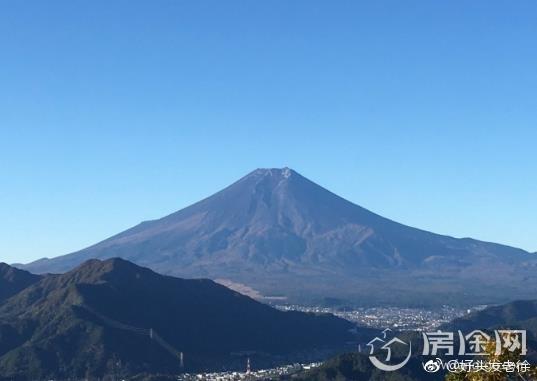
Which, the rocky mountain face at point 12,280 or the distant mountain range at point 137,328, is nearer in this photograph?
the distant mountain range at point 137,328

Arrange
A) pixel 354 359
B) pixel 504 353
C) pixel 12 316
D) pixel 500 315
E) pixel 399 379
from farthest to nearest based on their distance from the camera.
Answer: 1. pixel 500 315
2. pixel 12 316
3. pixel 354 359
4. pixel 399 379
5. pixel 504 353

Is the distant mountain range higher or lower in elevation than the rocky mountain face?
lower

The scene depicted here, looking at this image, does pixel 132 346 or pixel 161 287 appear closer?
pixel 132 346

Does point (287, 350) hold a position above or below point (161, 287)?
below

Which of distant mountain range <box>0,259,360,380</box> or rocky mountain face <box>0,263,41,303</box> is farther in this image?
rocky mountain face <box>0,263,41,303</box>

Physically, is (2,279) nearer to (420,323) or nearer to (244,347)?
(244,347)

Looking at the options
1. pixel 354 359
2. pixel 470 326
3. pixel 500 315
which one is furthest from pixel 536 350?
pixel 500 315

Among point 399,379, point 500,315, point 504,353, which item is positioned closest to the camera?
point 504,353
